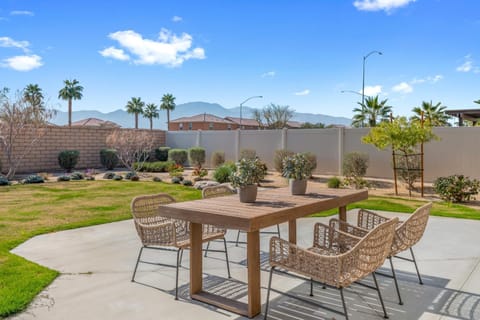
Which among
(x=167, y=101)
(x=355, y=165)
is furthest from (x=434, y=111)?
(x=167, y=101)

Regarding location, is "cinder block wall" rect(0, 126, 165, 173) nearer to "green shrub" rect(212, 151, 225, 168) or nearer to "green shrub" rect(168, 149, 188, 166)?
"green shrub" rect(168, 149, 188, 166)

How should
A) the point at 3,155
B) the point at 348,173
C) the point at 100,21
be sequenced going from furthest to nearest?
the point at 3,155, the point at 348,173, the point at 100,21

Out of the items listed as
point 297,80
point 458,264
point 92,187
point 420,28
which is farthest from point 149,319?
point 297,80

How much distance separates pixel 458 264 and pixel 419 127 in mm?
7088

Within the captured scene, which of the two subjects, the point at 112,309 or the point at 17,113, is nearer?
the point at 112,309

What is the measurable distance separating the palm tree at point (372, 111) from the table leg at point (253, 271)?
25.6 metres

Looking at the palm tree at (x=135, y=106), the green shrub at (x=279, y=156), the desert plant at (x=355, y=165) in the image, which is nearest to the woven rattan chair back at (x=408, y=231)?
the desert plant at (x=355, y=165)

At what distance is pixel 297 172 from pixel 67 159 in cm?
1423

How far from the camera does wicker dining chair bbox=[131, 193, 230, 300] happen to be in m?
3.22

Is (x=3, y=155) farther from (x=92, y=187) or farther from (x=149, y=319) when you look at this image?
(x=149, y=319)

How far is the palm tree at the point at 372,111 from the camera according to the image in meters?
26.8

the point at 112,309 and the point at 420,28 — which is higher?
the point at 420,28

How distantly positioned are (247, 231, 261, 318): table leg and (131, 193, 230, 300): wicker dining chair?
2.25 ft

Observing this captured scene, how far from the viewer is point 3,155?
540 inches
